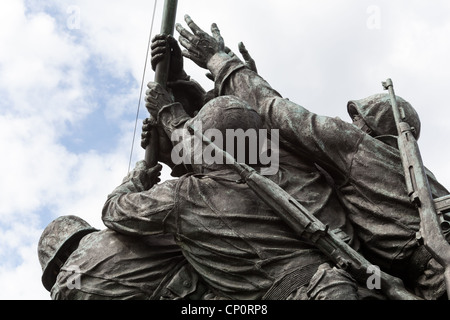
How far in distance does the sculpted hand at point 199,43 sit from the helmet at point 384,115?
1574 mm

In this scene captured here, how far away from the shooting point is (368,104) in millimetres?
7707

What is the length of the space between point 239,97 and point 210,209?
1.47 metres

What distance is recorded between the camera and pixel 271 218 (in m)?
6.73

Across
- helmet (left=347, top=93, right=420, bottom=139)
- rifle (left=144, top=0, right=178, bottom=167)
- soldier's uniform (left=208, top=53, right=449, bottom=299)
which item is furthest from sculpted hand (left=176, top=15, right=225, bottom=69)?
helmet (left=347, top=93, right=420, bottom=139)

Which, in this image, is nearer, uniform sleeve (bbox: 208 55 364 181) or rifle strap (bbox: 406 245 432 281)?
rifle strap (bbox: 406 245 432 281)

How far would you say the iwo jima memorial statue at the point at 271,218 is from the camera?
6469 millimetres

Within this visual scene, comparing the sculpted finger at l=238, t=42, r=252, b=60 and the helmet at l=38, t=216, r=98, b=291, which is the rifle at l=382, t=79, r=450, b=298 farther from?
the helmet at l=38, t=216, r=98, b=291

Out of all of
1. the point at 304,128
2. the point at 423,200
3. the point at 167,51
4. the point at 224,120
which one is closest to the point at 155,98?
the point at 167,51

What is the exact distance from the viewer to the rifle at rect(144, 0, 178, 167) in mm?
8055

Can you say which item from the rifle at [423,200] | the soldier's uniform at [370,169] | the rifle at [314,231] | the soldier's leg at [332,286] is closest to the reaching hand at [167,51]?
the soldier's uniform at [370,169]

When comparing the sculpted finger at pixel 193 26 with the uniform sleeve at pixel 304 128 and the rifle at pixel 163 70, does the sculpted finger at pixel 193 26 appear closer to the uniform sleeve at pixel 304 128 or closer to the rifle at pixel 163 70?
the rifle at pixel 163 70
